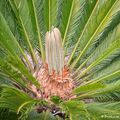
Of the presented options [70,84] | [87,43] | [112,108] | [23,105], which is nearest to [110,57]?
[87,43]

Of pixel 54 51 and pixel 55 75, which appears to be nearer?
pixel 54 51

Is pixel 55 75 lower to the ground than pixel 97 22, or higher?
lower

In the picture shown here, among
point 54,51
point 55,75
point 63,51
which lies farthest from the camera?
point 63,51

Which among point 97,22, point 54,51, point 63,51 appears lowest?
point 54,51

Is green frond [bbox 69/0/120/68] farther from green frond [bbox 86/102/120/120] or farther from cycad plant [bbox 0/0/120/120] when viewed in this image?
green frond [bbox 86/102/120/120]

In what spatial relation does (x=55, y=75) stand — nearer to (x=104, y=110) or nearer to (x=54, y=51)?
(x=54, y=51)

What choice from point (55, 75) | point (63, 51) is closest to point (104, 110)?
point (55, 75)

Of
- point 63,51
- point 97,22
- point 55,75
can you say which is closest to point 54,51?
point 55,75

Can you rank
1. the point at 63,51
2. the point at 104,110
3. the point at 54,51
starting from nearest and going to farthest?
the point at 104,110 < the point at 54,51 < the point at 63,51

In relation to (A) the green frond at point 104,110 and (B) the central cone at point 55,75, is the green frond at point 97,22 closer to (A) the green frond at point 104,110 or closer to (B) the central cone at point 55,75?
(B) the central cone at point 55,75

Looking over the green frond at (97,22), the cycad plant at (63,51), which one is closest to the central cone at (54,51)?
the cycad plant at (63,51)
